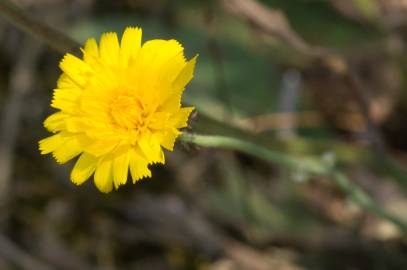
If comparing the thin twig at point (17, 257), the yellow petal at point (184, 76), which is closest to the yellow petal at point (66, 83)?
the yellow petal at point (184, 76)

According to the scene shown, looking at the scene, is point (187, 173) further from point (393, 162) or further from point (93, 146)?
point (93, 146)

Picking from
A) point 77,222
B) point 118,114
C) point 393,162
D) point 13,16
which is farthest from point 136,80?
point 77,222

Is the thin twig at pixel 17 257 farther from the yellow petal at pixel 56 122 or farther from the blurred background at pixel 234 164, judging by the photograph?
the yellow petal at pixel 56 122

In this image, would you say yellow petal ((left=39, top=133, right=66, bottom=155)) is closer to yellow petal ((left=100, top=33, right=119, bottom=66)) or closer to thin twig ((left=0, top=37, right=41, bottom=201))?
yellow petal ((left=100, top=33, right=119, bottom=66))

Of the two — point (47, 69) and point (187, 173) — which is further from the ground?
point (47, 69)

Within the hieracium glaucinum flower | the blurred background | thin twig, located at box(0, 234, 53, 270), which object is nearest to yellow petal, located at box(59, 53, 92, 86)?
the hieracium glaucinum flower

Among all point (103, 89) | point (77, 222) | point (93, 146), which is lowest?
point (93, 146)
